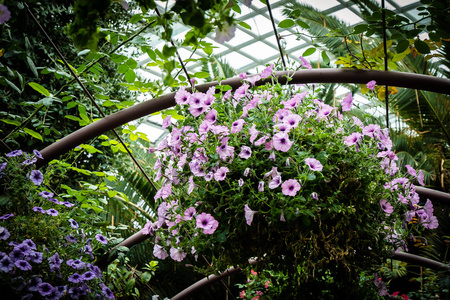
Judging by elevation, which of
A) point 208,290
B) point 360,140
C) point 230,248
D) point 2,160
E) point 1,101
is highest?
point 1,101

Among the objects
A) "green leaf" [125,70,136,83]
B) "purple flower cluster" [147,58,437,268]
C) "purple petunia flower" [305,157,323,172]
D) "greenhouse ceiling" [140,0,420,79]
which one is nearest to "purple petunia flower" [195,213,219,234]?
"purple flower cluster" [147,58,437,268]

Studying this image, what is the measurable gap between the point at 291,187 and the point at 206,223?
0.90ft

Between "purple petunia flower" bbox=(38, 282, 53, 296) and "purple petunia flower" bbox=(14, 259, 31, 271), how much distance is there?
8 centimetres

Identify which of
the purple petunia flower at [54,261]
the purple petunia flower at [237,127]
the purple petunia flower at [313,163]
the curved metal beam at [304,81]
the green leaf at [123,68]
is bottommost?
the purple petunia flower at [54,261]

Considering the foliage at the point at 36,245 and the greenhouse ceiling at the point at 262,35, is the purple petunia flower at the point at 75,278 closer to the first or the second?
the foliage at the point at 36,245

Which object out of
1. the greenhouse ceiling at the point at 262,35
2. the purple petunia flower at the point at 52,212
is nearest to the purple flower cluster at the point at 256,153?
the purple petunia flower at the point at 52,212

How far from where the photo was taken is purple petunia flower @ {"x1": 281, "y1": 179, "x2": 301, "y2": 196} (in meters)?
1.09

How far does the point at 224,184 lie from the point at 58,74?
918mm

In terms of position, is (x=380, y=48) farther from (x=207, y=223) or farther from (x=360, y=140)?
(x=207, y=223)

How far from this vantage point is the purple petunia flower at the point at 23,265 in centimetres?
157

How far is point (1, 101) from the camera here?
2.69 m

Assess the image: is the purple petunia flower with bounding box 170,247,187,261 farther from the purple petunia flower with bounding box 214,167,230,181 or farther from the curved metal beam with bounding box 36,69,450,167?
the curved metal beam with bounding box 36,69,450,167

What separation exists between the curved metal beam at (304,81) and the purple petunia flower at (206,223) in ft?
1.81

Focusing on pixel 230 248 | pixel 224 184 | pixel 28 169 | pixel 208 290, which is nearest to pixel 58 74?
pixel 28 169
